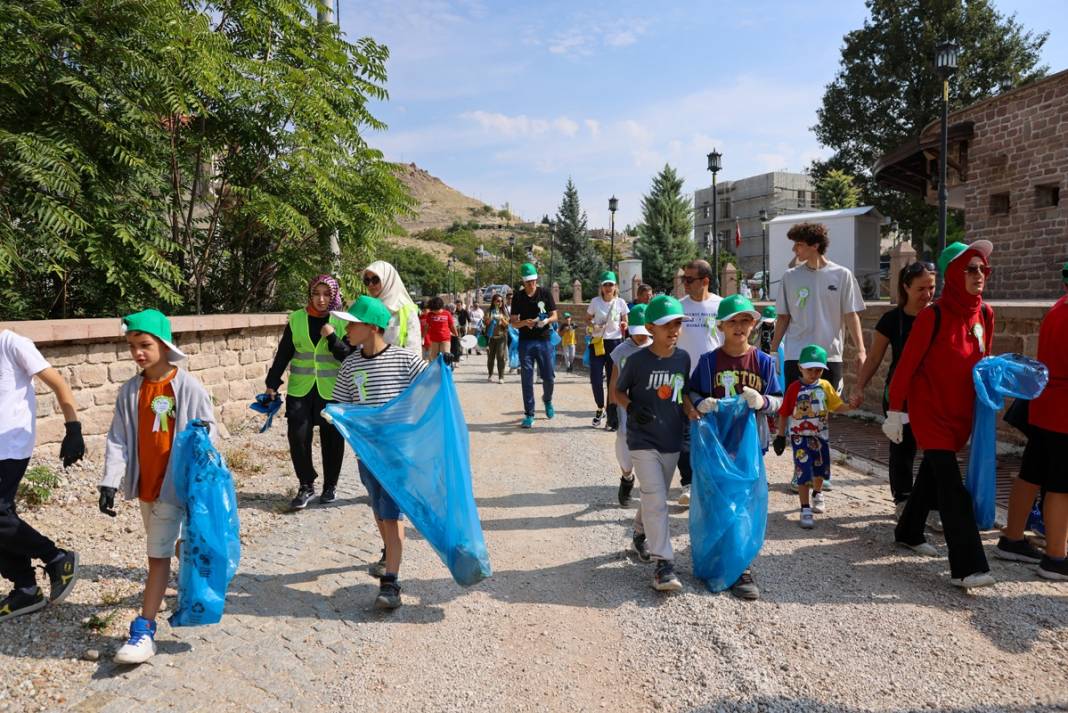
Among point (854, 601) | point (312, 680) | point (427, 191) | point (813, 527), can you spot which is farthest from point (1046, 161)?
point (427, 191)

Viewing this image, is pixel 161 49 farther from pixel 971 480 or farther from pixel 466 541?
pixel 971 480

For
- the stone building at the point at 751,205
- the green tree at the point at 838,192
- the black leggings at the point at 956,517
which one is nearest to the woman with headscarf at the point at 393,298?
the black leggings at the point at 956,517

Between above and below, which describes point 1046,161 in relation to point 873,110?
below

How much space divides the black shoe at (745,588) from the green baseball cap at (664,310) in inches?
57.9

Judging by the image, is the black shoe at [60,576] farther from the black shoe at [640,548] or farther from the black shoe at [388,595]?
the black shoe at [640,548]

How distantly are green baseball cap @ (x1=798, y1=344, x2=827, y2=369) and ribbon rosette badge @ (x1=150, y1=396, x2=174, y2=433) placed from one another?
13.9ft

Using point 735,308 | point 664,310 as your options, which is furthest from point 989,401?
point 664,310

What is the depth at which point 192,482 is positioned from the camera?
3277 mm

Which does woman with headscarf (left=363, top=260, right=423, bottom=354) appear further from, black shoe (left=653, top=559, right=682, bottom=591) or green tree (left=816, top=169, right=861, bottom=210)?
green tree (left=816, top=169, right=861, bottom=210)

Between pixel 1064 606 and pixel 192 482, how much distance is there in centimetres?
439

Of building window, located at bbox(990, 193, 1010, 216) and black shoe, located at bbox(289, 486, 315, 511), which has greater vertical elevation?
building window, located at bbox(990, 193, 1010, 216)

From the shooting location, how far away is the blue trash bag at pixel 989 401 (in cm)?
405

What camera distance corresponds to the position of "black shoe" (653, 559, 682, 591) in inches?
156

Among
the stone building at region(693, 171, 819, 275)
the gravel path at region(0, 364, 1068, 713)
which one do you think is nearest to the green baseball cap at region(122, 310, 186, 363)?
the gravel path at region(0, 364, 1068, 713)
